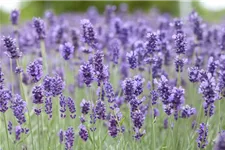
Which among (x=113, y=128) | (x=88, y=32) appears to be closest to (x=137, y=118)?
(x=113, y=128)

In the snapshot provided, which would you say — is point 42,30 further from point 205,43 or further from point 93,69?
point 205,43

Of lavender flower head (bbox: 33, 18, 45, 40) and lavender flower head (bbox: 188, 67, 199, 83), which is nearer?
lavender flower head (bbox: 188, 67, 199, 83)

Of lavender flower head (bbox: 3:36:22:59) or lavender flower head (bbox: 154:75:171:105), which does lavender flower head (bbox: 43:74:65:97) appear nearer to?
lavender flower head (bbox: 3:36:22:59)

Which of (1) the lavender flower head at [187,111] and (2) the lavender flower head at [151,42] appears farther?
(2) the lavender flower head at [151,42]

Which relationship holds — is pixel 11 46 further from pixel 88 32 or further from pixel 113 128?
→ pixel 113 128

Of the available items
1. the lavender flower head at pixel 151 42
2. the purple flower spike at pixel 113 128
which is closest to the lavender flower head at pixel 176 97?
the purple flower spike at pixel 113 128

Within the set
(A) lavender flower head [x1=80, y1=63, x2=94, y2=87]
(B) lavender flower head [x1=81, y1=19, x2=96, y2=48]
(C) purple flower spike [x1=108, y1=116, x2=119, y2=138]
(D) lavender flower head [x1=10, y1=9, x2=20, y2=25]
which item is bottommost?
(C) purple flower spike [x1=108, y1=116, x2=119, y2=138]

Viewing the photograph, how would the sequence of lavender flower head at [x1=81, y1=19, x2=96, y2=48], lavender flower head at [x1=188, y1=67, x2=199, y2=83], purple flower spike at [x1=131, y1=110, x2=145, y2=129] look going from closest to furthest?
purple flower spike at [x1=131, y1=110, x2=145, y2=129], lavender flower head at [x1=188, y1=67, x2=199, y2=83], lavender flower head at [x1=81, y1=19, x2=96, y2=48]

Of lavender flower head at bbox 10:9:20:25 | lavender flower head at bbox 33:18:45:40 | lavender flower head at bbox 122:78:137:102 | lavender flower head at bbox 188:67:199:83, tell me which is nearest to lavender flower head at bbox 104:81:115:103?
lavender flower head at bbox 122:78:137:102

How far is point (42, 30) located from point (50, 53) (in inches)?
114

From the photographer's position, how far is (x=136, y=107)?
3.03 m

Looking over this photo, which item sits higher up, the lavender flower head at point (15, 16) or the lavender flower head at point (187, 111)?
the lavender flower head at point (15, 16)

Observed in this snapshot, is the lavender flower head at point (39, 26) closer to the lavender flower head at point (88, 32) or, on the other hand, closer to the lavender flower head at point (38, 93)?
the lavender flower head at point (88, 32)

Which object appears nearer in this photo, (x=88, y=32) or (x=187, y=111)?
(x=187, y=111)
